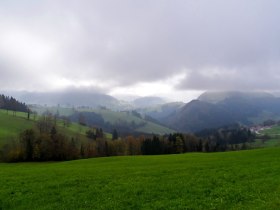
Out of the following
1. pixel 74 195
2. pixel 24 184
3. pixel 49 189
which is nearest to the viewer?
pixel 74 195

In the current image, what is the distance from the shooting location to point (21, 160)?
123m

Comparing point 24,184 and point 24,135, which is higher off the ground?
point 24,135

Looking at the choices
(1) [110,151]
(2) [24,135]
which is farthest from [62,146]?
(1) [110,151]

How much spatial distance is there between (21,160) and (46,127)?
48082 mm

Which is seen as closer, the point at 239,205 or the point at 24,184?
the point at 239,205

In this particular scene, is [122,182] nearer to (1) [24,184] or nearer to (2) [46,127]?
(1) [24,184]

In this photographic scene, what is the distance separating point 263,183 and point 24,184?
76.7ft

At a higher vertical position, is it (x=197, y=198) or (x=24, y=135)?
(x=24, y=135)

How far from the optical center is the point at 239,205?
20266mm

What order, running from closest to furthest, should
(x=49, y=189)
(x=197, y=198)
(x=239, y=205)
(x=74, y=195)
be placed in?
(x=239, y=205)
(x=197, y=198)
(x=74, y=195)
(x=49, y=189)

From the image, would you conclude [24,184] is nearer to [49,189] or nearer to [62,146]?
[49,189]

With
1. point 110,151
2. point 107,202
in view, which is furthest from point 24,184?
point 110,151

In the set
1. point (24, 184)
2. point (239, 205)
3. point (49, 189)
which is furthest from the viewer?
point (24, 184)

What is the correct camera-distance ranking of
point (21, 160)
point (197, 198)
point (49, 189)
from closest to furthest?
1. point (197, 198)
2. point (49, 189)
3. point (21, 160)
